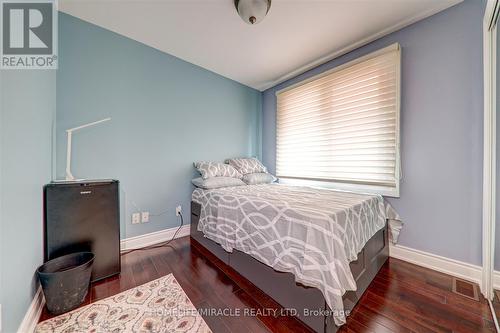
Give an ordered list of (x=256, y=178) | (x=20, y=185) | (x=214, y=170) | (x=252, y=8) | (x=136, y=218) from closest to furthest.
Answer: (x=20, y=185)
(x=252, y=8)
(x=136, y=218)
(x=214, y=170)
(x=256, y=178)

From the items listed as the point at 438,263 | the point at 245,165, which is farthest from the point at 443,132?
the point at 245,165

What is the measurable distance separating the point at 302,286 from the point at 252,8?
225cm

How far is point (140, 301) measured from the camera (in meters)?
1.34

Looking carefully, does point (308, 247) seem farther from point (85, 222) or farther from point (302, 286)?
point (85, 222)

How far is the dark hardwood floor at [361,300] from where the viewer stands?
1146mm

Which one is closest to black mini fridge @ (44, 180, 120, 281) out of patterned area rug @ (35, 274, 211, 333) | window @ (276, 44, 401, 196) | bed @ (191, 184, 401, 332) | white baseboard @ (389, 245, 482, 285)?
patterned area rug @ (35, 274, 211, 333)

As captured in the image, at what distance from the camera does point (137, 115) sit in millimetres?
2191

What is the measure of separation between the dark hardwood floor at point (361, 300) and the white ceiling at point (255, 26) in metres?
2.49

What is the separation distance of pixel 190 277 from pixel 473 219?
8.26 ft

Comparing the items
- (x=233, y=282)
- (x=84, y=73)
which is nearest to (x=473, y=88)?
(x=233, y=282)

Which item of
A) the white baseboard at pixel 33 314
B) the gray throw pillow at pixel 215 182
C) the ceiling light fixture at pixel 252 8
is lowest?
the white baseboard at pixel 33 314

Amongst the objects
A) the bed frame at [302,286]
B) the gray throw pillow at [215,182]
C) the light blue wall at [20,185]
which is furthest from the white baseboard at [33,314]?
the gray throw pillow at [215,182]

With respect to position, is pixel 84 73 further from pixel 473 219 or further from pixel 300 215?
pixel 473 219

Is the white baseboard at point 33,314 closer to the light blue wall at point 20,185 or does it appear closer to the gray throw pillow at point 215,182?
the light blue wall at point 20,185
